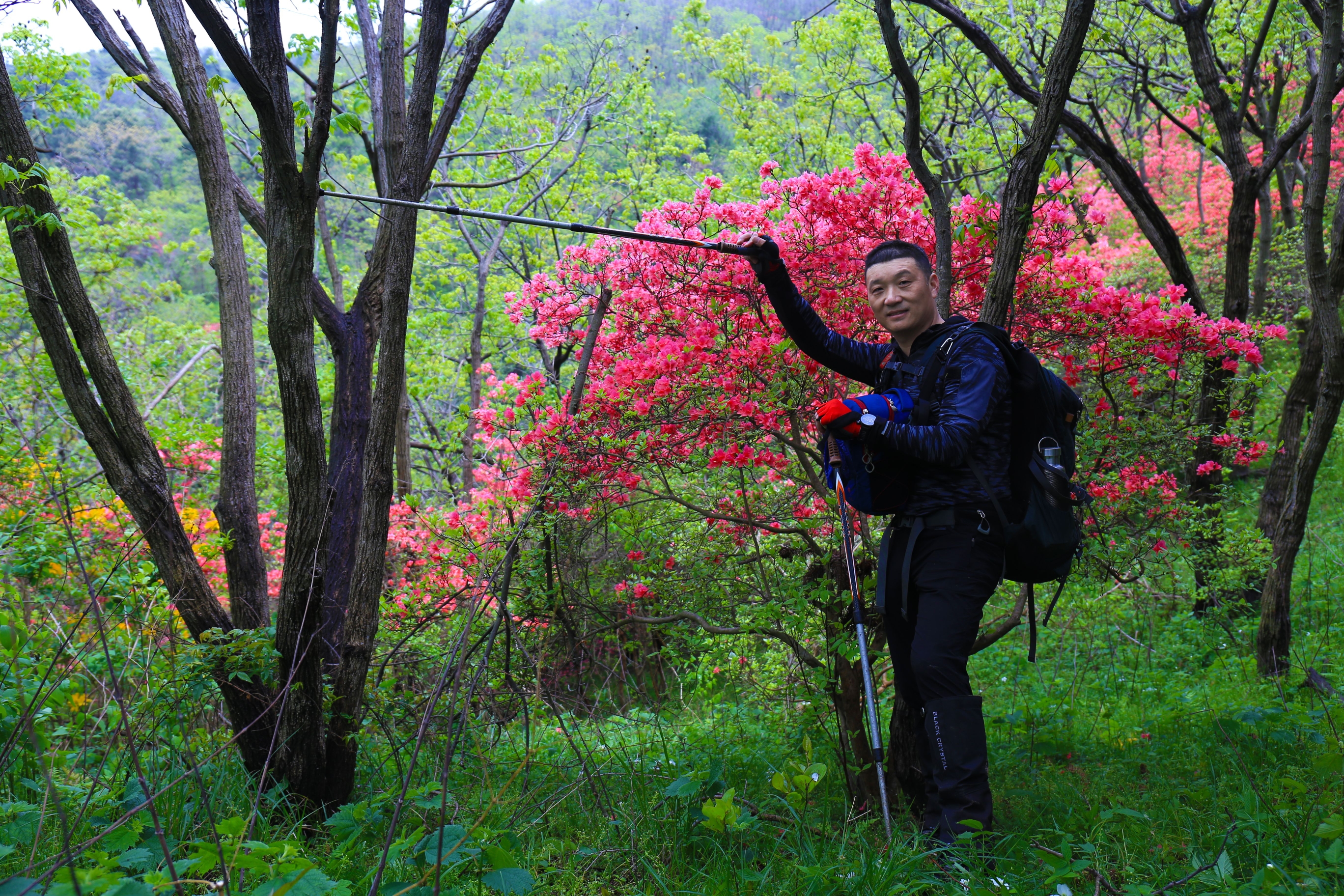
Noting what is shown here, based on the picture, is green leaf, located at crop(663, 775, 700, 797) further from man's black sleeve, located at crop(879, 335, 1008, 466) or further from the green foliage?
the green foliage

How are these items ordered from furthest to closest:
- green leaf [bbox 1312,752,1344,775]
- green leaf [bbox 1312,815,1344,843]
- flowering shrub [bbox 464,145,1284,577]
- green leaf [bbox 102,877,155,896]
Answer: flowering shrub [bbox 464,145,1284,577], green leaf [bbox 1312,752,1344,775], green leaf [bbox 1312,815,1344,843], green leaf [bbox 102,877,155,896]

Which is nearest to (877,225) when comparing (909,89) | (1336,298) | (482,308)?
(909,89)

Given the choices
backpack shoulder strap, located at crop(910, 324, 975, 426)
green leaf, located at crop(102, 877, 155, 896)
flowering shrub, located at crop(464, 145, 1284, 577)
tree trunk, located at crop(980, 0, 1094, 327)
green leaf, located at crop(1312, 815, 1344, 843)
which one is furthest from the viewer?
flowering shrub, located at crop(464, 145, 1284, 577)

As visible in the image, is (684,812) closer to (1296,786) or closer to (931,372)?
(931,372)

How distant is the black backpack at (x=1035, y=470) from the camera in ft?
7.63

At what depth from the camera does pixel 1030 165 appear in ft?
8.80

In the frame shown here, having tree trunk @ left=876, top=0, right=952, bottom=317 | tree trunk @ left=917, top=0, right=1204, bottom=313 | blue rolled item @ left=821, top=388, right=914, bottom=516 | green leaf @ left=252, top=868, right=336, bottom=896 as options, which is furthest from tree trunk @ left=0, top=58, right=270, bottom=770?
tree trunk @ left=917, top=0, right=1204, bottom=313

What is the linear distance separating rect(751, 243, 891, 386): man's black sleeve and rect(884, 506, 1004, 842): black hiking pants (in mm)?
654

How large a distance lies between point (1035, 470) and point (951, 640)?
573 mm

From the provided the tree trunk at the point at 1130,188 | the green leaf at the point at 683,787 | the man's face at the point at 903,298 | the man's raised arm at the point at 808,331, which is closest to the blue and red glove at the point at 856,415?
the man's face at the point at 903,298

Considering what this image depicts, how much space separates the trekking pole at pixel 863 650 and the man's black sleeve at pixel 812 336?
0.31 m

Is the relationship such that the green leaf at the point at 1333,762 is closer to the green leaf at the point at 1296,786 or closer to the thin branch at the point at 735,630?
the green leaf at the point at 1296,786

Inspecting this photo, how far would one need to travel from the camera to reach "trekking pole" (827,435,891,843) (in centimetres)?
236

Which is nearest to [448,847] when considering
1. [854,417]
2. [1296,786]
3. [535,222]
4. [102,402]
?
[854,417]
